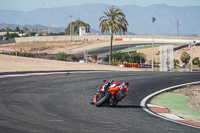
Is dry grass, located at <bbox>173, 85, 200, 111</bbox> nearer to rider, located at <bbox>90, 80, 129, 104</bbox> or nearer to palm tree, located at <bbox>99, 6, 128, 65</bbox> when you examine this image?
rider, located at <bbox>90, 80, 129, 104</bbox>

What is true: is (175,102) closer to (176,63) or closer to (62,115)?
(62,115)

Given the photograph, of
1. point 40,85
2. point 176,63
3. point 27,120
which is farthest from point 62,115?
point 176,63

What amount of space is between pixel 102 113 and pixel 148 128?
2.55 m

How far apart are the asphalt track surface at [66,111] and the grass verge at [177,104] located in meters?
0.89

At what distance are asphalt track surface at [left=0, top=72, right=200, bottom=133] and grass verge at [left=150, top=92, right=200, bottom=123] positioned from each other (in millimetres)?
894

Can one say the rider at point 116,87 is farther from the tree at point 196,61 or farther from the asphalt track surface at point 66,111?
the tree at point 196,61

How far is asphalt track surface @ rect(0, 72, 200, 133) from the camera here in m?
8.60

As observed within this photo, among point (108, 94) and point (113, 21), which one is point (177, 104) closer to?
point (108, 94)

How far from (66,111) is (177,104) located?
6.71 m

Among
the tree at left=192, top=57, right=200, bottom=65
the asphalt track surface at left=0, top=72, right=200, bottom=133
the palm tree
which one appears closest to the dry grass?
the asphalt track surface at left=0, top=72, right=200, bottom=133

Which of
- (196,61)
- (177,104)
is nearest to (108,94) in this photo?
(177,104)

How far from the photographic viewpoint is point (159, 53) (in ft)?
260

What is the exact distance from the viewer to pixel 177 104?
51.2 feet

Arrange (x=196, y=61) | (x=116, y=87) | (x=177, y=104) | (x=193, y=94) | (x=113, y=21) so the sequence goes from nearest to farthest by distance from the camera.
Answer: (x=116, y=87)
(x=177, y=104)
(x=193, y=94)
(x=113, y=21)
(x=196, y=61)
